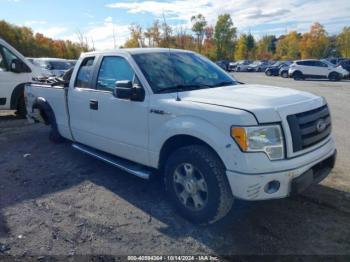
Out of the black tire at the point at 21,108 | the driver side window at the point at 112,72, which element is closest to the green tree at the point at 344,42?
the black tire at the point at 21,108

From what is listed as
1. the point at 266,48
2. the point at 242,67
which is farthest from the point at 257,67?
the point at 266,48

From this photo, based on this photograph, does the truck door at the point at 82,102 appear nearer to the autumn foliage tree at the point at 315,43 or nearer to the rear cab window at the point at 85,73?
the rear cab window at the point at 85,73

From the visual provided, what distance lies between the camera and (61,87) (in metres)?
5.82

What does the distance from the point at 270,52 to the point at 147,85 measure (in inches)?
4044

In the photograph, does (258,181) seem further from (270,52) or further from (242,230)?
(270,52)

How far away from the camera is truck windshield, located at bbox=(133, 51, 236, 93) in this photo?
4.16 meters

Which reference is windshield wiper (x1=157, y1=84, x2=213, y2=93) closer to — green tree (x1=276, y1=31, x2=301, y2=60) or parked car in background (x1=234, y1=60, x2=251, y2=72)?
parked car in background (x1=234, y1=60, x2=251, y2=72)

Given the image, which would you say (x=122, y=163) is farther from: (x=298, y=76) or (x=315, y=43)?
(x=315, y=43)

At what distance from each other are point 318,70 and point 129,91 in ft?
87.5

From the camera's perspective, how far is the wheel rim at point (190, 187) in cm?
354

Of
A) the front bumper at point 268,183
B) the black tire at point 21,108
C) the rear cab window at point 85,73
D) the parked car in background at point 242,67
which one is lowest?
the parked car in background at point 242,67

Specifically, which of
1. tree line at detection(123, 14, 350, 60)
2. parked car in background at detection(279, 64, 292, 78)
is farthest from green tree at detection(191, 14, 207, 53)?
parked car in background at detection(279, 64, 292, 78)

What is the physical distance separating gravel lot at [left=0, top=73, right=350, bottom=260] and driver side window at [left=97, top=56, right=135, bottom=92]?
1.40 m

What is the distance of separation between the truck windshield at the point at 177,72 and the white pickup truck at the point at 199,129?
1 cm
